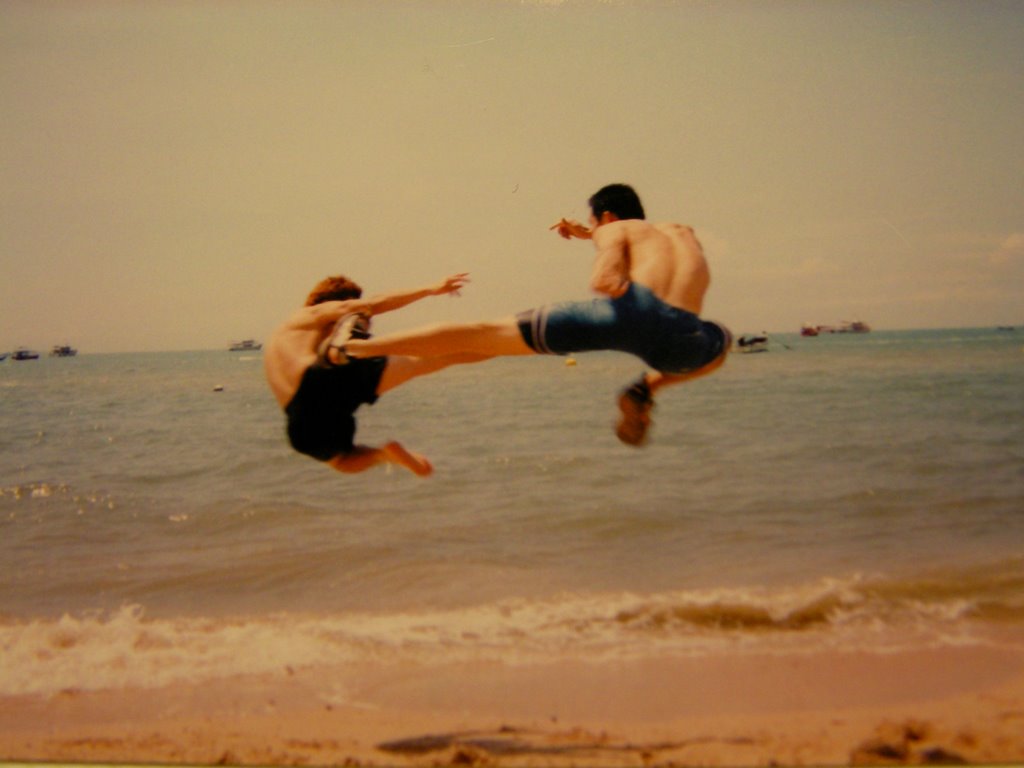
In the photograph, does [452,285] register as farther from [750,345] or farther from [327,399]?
[750,345]

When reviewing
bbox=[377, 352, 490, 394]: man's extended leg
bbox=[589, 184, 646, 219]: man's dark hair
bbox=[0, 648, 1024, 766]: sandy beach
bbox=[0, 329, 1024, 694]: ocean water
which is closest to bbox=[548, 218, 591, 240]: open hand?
bbox=[589, 184, 646, 219]: man's dark hair

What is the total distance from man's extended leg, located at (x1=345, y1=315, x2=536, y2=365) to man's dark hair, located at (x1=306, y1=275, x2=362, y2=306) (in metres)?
0.40

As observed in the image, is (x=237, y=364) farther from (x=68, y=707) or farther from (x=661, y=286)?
(x=661, y=286)

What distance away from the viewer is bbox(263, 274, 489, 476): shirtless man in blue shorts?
2531 millimetres

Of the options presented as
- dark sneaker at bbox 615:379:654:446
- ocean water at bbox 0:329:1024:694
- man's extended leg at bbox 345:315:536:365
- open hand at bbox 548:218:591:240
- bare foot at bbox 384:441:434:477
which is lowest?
ocean water at bbox 0:329:1024:694

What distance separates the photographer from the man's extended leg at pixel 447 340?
235 centimetres

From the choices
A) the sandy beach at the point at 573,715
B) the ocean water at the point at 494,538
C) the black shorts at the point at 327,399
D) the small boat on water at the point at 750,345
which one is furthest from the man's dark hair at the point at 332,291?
the small boat on water at the point at 750,345

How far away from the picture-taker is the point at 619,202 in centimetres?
256

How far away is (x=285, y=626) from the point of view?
457cm

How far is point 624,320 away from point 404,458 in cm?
84

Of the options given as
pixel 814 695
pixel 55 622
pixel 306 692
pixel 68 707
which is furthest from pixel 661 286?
pixel 55 622

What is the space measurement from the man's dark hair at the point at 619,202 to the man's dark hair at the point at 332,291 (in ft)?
2.64

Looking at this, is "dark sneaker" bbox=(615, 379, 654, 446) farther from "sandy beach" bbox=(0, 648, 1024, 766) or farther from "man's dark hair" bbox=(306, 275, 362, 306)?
"sandy beach" bbox=(0, 648, 1024, 766)

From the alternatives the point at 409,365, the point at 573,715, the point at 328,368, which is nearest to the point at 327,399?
the point at 328,368
